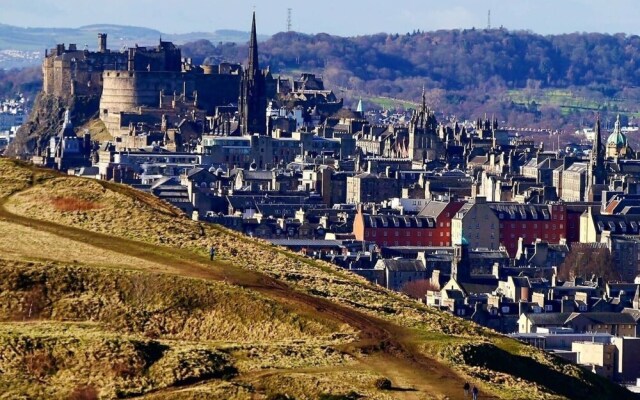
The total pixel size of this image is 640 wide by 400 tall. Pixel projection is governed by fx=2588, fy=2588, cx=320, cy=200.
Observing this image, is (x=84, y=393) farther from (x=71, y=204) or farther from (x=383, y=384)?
(x=71, y=204)

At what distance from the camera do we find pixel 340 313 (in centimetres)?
5094

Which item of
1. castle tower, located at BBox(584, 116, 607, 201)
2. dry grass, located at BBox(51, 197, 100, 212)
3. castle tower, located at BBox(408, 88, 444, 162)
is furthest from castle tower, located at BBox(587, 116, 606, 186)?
dry grass, located at BBox(51, 197, 100, 212)

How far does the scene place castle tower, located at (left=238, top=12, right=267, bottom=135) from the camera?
19750 cm

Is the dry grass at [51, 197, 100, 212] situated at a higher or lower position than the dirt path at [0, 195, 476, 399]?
higher

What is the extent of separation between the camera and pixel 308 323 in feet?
162

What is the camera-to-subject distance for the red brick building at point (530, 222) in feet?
480

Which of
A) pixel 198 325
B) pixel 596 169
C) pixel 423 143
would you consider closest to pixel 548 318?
pixel 198 325

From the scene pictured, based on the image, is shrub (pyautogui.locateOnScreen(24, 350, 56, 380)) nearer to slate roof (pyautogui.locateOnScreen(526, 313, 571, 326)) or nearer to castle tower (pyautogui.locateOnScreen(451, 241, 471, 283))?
slate roof (pyautogui.locateOnScreen(526, 313, 571, 326))

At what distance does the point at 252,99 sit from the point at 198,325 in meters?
149

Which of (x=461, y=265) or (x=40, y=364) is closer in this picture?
(x=40, y=364)

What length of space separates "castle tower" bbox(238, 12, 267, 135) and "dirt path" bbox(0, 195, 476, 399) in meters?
139

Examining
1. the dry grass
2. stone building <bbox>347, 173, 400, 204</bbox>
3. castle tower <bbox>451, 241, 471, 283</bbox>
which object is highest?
the dry grass

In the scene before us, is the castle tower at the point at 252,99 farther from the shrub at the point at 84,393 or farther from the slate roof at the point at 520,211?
the shrub at the point at 84,393

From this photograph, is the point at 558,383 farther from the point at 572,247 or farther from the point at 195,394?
the point at 572,247
